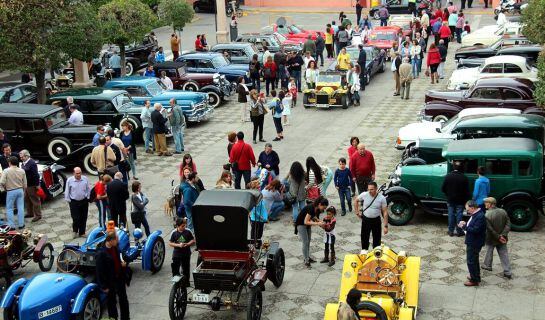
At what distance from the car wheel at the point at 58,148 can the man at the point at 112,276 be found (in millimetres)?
9274

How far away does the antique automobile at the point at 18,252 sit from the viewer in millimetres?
13469

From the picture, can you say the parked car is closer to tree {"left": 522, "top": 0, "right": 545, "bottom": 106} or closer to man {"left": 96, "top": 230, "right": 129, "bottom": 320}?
man {"left": 96, "top": 230, "right": 129, "bottom": 320}

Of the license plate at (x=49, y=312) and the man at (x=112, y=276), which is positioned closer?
the license plate at (x=49, y=312)

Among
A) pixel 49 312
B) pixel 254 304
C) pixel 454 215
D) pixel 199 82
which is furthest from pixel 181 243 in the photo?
pixel 199 82

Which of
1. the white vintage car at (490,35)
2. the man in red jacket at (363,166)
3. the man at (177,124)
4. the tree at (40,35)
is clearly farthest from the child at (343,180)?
the white vintage car at (490,35)

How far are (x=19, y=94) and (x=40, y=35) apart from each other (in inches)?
80.5

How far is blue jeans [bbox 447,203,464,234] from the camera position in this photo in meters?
15.4

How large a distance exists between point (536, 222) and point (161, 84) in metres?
14.1

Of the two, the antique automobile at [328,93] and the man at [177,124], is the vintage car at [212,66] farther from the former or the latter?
the man at [177,124]

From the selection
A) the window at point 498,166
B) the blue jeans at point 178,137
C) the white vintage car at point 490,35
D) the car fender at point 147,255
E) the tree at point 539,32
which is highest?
the tree at point 539,32

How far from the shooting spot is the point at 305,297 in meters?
13.1

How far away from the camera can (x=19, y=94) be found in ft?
83.6

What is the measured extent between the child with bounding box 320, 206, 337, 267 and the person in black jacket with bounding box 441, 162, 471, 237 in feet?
8.36

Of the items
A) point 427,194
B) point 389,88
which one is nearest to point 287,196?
point 427,194
